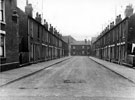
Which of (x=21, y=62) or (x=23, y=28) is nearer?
(x=21, y=62)

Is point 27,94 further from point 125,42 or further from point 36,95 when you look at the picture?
point 125,42

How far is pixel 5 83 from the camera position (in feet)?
28.2

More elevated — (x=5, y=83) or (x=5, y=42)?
(x=5, y=42)

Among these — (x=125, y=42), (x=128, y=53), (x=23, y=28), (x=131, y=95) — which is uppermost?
(x=23, y=28)

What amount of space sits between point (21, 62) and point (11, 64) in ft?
9.16

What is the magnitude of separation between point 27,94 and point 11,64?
29.9 ft

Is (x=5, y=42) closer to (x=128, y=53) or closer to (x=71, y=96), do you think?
(x=71, y=96)

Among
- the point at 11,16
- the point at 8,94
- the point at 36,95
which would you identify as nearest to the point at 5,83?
the point at 8,94

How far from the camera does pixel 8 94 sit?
669cm

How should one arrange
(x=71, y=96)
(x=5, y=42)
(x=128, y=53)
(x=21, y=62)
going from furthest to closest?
(x=128, y=53)
(x=21, y=62)
(x=5, y=42)
(x=71, y=96)

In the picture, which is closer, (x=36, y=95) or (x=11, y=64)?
(x=36, y=95)

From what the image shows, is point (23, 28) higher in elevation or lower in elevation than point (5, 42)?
higher

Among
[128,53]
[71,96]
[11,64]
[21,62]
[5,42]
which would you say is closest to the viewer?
[71,96]

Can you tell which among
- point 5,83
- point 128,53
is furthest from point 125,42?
point 5,83
